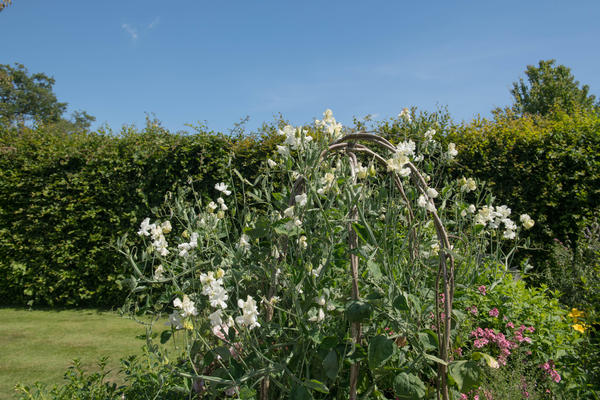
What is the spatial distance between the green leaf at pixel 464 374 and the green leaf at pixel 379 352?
0.95ft

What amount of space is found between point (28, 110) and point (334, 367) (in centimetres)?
4667

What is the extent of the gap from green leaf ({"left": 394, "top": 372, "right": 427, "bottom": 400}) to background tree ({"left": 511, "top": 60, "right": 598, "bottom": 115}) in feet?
66.7

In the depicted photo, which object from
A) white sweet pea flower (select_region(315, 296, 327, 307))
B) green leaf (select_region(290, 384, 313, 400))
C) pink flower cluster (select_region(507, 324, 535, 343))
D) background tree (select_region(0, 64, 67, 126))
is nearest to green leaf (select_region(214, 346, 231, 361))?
green leaf (select_region(290, 384, 313, 400))

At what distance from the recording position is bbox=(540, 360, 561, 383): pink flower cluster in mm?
2159

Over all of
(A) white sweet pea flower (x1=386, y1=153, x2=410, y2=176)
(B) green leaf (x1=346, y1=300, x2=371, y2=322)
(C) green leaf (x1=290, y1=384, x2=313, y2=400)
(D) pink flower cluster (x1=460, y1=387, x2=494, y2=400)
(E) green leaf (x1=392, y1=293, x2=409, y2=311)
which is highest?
(A) white sweet pea flower (x1=386, y1=153, x2=410, y2=176)

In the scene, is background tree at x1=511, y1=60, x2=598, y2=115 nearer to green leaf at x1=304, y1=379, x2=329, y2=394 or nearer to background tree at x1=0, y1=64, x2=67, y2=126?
green leaf at x1=304, y1=379, x2=329, y2=394

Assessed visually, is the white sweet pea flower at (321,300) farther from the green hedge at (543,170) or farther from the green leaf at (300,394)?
the green hedge at (543,170)

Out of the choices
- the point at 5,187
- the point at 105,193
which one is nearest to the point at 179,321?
the point at 105,193

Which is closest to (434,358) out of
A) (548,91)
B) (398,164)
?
(398,164)

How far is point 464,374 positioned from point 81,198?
19.8 feet

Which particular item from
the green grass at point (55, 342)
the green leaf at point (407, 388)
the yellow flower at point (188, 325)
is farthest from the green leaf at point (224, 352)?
the green grass at point (55, 342)

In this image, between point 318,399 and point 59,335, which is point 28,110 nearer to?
point 59,335

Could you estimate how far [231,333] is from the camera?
1598mm

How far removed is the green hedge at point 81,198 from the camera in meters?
5.50
